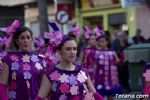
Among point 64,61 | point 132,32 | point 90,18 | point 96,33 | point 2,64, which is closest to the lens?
point 64,61

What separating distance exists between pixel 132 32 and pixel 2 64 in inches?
679

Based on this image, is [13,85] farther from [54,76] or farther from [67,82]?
[67,82]

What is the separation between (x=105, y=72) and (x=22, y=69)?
4853mm

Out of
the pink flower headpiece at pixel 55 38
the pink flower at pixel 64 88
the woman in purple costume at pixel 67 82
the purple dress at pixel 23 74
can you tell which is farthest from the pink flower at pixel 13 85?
the pink flower at pixel 64 88

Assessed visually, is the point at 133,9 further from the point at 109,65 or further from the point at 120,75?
the point at 109,65

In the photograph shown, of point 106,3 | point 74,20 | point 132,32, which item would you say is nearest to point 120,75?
point 132,32

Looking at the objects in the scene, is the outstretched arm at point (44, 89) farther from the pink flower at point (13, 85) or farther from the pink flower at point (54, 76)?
the pink flower at point (13, 85)

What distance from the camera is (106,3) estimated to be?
2691 centimetres

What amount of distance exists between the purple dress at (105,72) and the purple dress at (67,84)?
5534 mm

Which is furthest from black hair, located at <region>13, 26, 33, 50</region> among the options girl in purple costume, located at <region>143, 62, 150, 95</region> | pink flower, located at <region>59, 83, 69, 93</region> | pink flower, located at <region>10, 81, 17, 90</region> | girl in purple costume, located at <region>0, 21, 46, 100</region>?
girl in purple costume, located at <region>143, 62, 150, 95</region>

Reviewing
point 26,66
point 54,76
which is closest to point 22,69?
point 26,66

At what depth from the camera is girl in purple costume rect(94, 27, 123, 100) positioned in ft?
39.2

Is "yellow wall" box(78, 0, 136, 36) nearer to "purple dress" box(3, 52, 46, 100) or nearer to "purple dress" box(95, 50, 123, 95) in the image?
"purple dress" box(95, 50, 123, 95)

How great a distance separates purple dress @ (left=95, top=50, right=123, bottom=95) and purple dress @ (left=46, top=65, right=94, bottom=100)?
5.53m
